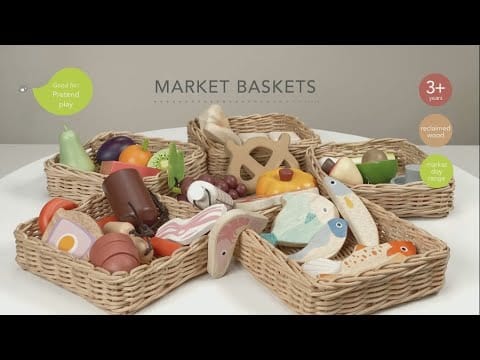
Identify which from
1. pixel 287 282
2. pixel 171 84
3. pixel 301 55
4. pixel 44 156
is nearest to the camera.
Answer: pixel 287 282

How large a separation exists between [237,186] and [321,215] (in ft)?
0.90

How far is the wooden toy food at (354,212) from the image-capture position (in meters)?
1.79

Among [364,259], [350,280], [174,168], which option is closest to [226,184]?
[174,168]

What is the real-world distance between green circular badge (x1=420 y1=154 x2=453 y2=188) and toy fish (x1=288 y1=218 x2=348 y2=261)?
0.87 ft

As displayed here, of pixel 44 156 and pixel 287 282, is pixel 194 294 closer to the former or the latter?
pixel 287 282

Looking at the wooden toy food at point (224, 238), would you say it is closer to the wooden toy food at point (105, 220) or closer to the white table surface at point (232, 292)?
the white table surface at point (232, 292)

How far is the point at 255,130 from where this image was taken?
2498mm

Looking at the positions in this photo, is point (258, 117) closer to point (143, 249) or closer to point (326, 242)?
point (326, 242)

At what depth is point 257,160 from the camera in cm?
222

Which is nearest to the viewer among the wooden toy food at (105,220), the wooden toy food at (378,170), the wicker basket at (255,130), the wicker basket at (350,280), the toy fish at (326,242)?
the wicker basket at (350,280)

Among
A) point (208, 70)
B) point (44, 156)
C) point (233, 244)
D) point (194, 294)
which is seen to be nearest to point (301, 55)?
point (208, 70)

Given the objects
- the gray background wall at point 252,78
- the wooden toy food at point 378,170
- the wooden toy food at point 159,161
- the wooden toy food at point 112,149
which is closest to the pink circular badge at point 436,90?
the gray background wall at point 252,78

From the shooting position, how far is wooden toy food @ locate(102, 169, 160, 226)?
183cm

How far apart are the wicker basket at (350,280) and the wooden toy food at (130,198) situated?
0.23m
